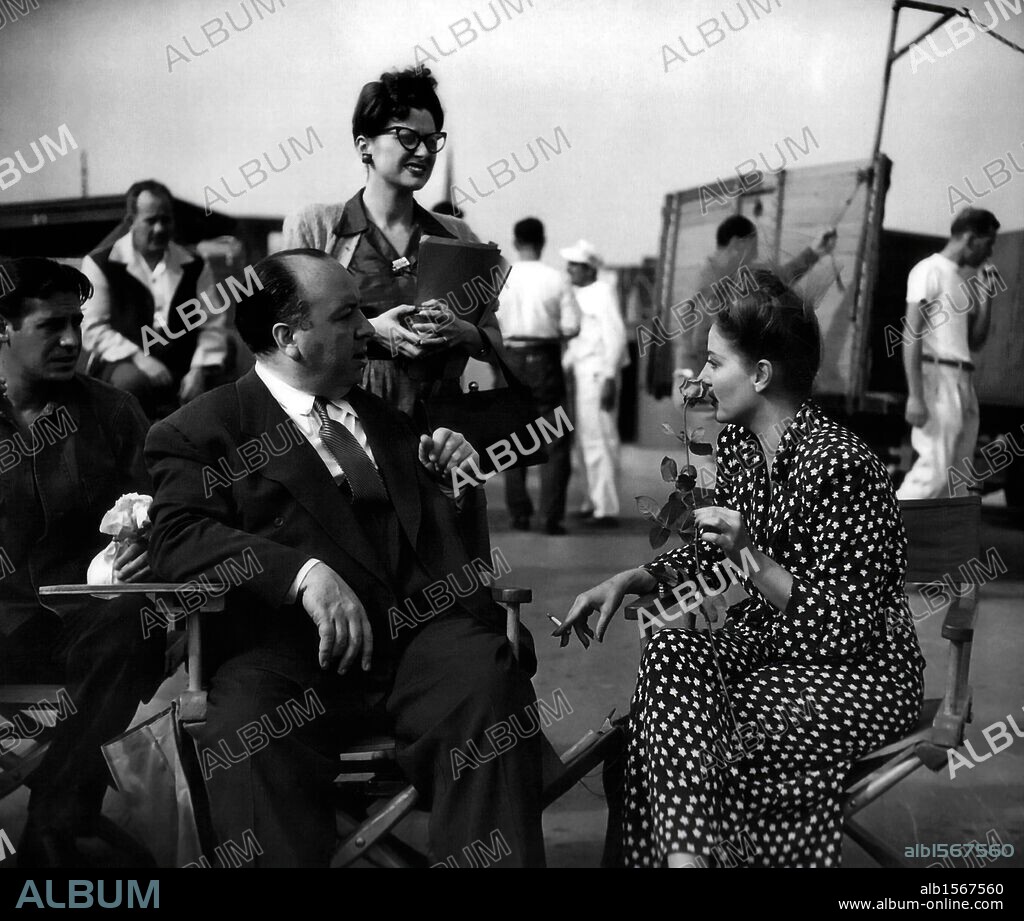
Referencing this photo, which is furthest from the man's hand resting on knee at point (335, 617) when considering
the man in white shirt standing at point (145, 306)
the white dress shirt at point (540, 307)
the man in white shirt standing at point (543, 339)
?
the white dress shirt at point (540, 307)

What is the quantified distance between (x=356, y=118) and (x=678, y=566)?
149 cm

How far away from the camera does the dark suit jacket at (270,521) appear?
8.29 feet

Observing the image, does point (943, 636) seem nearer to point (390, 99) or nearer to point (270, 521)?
point (270, 521)

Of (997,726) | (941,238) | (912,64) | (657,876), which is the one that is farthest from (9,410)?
(941,238)

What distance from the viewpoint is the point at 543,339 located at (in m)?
6.95

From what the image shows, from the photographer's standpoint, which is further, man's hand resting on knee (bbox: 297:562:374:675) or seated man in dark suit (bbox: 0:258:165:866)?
seated man in dark suit (bbox: 0:258:165:866)

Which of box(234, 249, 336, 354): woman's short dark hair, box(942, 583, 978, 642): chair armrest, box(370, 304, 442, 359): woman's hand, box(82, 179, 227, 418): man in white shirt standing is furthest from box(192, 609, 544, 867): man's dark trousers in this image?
box(82, 179, 227, 418): man in white shirt standing

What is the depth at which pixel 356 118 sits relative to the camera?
10.4ft

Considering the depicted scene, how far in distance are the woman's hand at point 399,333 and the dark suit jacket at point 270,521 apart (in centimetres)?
32

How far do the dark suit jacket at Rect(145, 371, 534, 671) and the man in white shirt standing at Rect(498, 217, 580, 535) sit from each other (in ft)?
13.0

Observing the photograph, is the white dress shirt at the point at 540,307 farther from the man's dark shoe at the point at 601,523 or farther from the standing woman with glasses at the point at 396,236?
the standing woman with glasses at the point at 396,236

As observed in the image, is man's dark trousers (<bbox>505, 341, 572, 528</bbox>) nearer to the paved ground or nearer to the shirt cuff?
the paved ground

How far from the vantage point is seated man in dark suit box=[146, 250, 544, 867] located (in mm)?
2406

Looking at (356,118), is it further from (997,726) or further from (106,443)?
(997,726)
